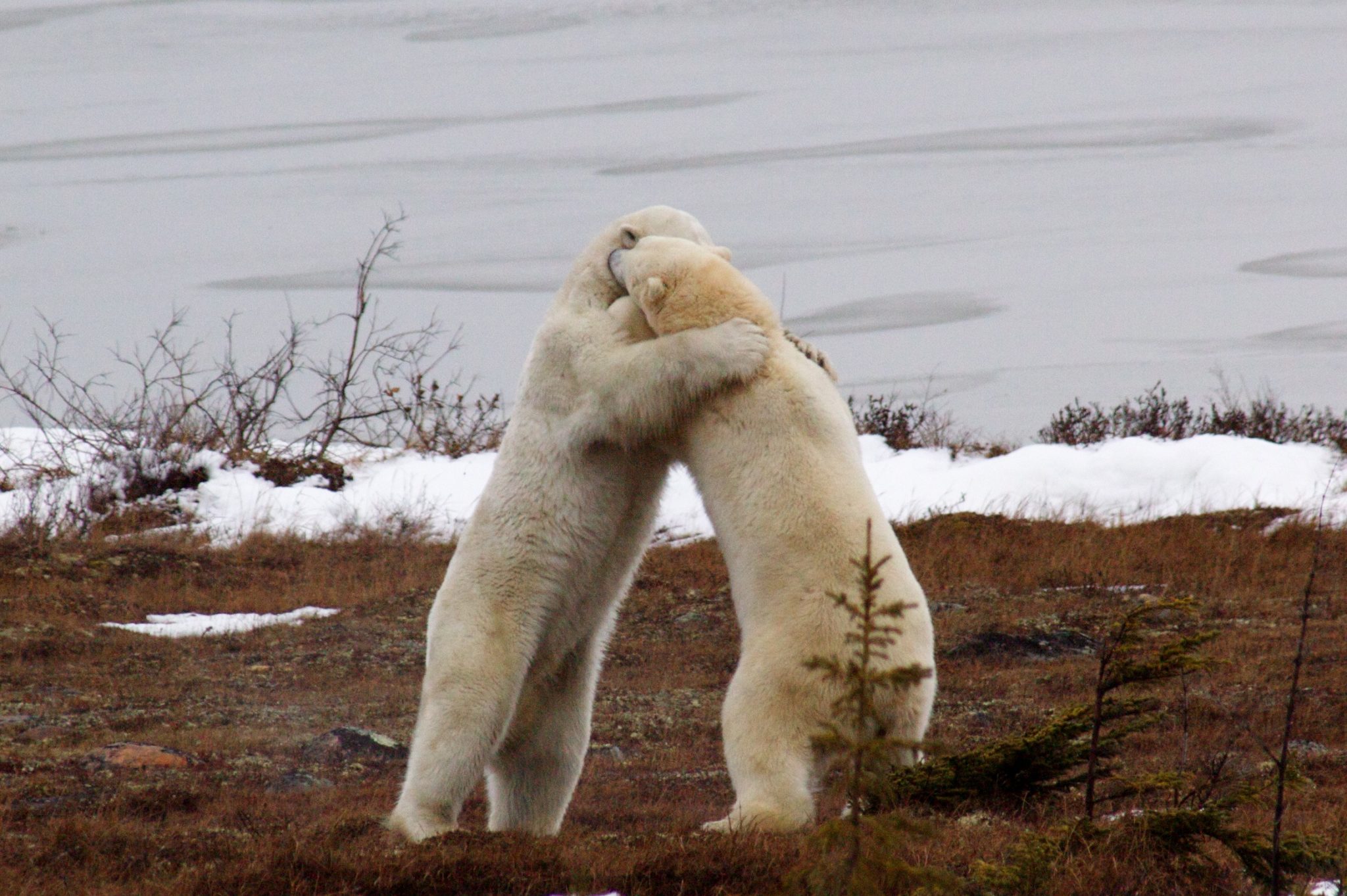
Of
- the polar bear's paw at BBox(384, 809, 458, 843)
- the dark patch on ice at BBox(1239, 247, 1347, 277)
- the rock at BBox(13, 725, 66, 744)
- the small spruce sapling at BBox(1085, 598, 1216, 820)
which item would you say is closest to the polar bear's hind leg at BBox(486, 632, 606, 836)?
the polar bear's paw at BBox(384, 809, 458, 843)

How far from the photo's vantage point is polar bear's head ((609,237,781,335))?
4.87m

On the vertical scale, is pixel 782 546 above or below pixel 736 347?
below

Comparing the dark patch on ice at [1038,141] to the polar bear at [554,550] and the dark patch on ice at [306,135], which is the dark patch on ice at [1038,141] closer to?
the dark patch on ice at [306,135]

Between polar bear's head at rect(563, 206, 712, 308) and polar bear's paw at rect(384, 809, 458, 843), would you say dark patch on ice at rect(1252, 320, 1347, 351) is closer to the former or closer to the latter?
polar bear's head at rect(563, 206, 712, 308)

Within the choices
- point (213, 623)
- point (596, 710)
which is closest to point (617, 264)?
point (596, 710)

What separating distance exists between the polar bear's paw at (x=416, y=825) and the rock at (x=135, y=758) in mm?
2182

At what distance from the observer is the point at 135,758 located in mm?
6613

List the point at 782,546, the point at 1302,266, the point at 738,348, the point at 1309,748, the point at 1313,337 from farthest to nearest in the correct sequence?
the point at 1302,266
the point at 1313,337
the point at 1309,748
the point at 738,348
the point at 782,546

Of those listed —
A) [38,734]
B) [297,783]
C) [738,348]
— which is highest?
[738,348]

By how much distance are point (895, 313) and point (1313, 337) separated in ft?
20.5

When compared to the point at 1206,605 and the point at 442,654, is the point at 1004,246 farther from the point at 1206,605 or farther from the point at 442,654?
the point at 442,654

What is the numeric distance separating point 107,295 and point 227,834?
761 inches

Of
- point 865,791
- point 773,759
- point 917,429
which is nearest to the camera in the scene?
point 865,791

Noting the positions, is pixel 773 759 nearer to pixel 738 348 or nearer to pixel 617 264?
pixel 738 348
